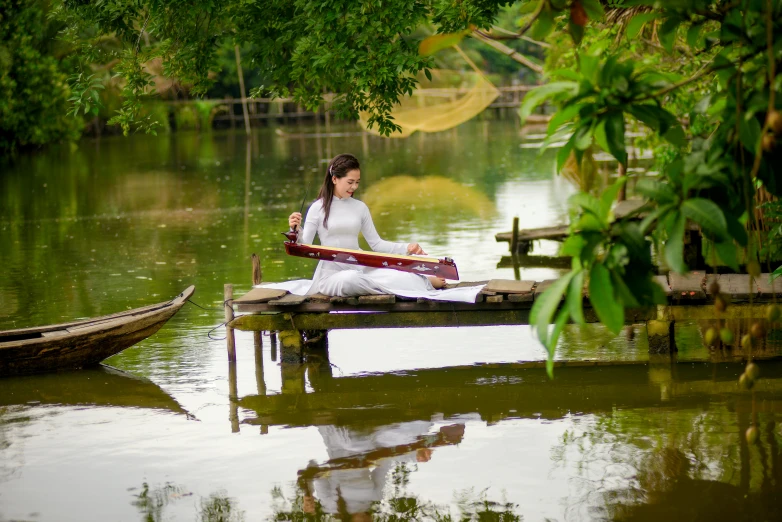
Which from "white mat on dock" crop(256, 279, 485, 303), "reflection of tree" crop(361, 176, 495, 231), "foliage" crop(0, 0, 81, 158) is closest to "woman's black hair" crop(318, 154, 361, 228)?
"white mat on dock" crop(256, 279, 485, 303)

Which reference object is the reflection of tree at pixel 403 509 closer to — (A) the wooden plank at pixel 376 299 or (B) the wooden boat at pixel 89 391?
(B) the wooden boat at pixel 89 391

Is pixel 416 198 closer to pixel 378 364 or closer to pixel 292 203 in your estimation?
pixel 292 203

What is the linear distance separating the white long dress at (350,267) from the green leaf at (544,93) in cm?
486

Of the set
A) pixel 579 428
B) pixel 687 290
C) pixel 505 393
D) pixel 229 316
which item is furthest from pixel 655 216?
pixel 229 316

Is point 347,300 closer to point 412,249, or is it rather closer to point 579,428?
point 412,249

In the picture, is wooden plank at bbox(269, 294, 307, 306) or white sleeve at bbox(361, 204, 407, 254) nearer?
wooden plank at bbox(269, 294, 307, 306)

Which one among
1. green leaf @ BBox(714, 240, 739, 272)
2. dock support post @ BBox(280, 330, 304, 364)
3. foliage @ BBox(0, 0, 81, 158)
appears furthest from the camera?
foliage @ BBox(0, 0, 81, 158)

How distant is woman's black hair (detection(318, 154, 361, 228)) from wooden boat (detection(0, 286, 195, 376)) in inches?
56.9

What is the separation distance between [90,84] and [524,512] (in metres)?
5.20

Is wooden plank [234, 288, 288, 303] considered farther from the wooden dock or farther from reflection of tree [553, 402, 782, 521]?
reflection of tree [553, 402, 782, 521]

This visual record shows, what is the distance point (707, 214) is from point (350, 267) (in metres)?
5.49

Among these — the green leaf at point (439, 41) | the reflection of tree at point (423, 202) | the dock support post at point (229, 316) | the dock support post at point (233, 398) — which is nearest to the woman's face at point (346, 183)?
the dock support post at point (229, 316)

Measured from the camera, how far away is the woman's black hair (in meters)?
8.55

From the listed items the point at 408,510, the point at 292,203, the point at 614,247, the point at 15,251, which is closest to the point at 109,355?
the point at 408,510
